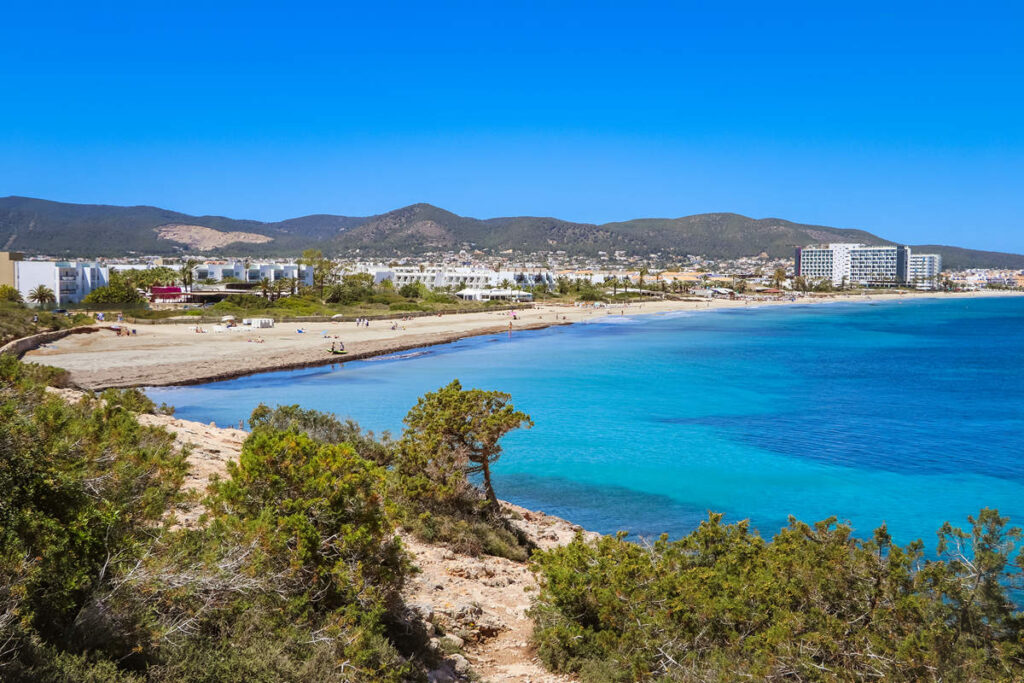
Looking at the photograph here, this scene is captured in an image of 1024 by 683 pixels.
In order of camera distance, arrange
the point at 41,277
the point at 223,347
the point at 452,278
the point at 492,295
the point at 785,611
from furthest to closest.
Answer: the point at 452,278, the point at 492,295, the point at 41,277, the point at 223,347, the point at 785,611

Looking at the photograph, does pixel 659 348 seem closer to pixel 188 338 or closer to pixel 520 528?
pixel 188 338

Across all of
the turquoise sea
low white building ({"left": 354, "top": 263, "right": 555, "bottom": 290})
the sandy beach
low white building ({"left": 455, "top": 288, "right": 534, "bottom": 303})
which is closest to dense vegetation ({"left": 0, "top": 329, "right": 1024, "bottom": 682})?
the turquoise sea

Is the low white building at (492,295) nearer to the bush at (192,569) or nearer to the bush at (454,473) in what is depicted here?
the bush at (454,473)

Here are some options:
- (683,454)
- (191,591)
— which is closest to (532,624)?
(191,591)

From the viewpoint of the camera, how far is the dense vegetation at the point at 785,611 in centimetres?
570

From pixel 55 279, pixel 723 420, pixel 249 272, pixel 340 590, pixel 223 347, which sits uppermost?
pixel 249 272

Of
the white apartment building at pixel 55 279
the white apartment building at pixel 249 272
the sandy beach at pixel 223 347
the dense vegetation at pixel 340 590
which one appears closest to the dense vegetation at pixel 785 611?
the dense vegetation at pixel 340 590

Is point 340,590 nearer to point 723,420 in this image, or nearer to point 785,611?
point 785,611

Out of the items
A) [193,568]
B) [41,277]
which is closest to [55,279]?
[41,277]

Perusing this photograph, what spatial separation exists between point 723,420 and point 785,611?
22008 millimetres

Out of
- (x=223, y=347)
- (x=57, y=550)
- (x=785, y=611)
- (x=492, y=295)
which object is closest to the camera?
(x=57, y=550)

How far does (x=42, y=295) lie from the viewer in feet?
199

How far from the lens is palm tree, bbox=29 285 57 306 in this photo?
2386 inches

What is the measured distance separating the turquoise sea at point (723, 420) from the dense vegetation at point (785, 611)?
25.4 ft
